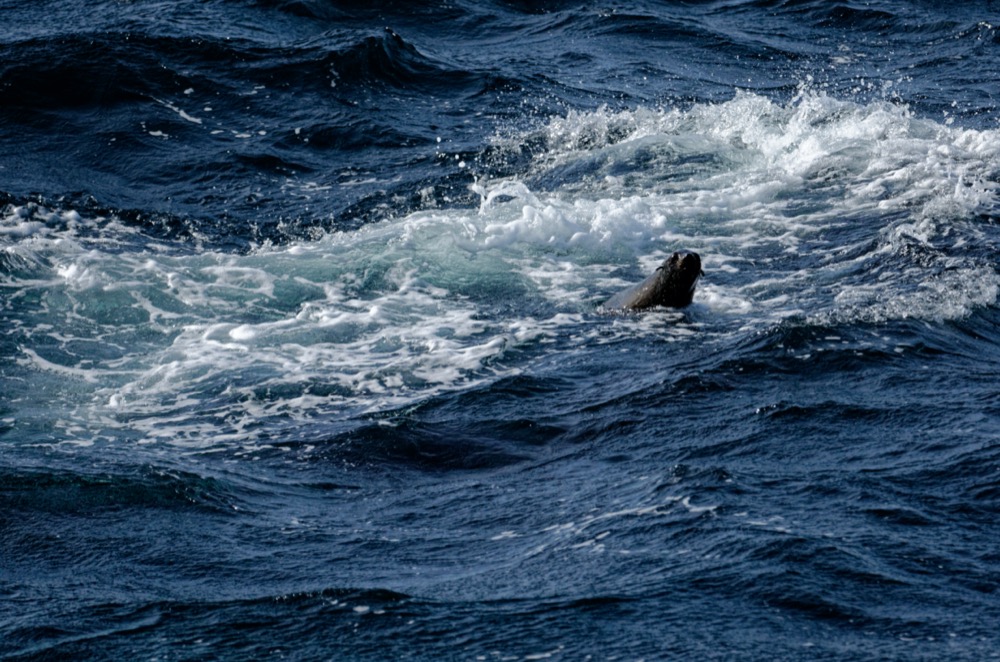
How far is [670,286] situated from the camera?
1160cm

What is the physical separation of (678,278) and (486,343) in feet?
5.47

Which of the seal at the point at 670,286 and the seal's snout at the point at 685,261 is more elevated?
the seal's snout at the point at 685,261

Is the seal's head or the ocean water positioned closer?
the ocean water

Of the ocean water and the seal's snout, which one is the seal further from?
the ocean water

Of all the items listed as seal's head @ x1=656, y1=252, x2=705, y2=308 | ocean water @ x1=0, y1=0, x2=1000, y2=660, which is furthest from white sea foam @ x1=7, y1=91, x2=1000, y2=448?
seal's head @ x1=656, y1=252, x2=705, y2=308

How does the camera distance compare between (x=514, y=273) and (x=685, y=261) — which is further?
(x=514, y=273)

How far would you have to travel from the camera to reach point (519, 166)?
53.5 feet

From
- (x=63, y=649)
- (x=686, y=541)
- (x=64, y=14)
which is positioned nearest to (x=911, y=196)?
(x=686, y=541)

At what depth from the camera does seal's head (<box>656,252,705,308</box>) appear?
11492 millimetres

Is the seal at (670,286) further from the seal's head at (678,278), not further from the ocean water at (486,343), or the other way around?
the ocean water at (486,343)

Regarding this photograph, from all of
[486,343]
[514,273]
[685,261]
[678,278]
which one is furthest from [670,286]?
[514,273]

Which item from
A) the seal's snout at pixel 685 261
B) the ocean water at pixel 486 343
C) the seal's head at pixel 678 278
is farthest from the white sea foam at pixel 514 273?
the seal's snout at pixel 685 261

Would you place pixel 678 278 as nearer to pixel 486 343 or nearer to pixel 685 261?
pixel 685 261

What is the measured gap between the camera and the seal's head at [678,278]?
1149 cm
